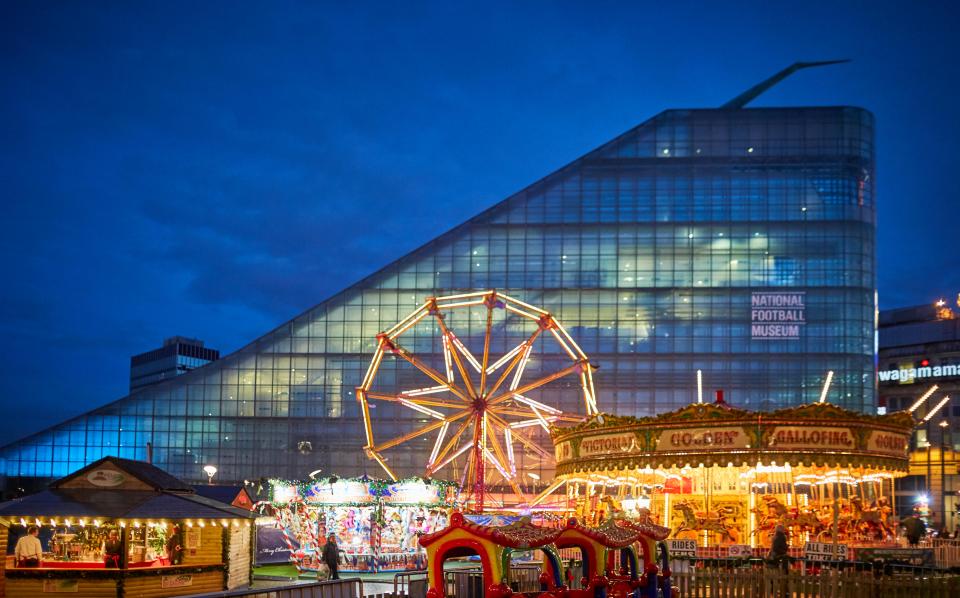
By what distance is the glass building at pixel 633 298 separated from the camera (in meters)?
72.2

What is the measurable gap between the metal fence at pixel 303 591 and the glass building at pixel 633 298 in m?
54.0

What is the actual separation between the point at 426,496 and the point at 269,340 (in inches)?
1484

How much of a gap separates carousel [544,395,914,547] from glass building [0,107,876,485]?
Result: 39.2m

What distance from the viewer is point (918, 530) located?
105 feet

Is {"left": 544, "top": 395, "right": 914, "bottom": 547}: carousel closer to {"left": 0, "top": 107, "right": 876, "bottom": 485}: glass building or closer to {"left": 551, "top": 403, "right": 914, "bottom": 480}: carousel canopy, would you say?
{"left": 551, "top": 403, "right": 914, "bottom": 480}: carousel canopy

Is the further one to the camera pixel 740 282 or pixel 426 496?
pixel 740 282

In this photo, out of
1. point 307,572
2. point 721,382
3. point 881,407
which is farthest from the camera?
point 881,407

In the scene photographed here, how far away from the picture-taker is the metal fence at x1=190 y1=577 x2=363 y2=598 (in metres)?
17.4

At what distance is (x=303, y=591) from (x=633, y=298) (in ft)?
185

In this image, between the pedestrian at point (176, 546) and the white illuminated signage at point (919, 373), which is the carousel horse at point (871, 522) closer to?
the pedestrian at point (176, 546)

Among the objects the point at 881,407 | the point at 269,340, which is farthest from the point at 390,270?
the point at 881,407

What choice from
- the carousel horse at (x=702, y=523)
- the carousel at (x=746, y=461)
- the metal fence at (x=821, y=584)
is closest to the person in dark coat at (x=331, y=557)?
the carousel at (x=746, y=461)

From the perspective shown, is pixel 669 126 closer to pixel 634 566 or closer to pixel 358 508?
pixel 358 508

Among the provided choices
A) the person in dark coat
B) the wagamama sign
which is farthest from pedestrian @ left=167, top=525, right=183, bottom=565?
the wagamama sign
